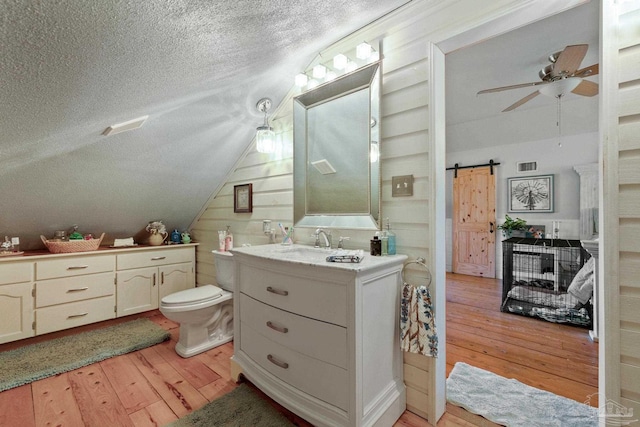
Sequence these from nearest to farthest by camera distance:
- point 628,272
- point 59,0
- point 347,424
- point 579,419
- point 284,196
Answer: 1. point 59,0
2. point 628,272
3. point 347,424
4. point 579,419
5. point 284,196

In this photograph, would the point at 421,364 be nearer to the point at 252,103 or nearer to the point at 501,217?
the point at 252,103

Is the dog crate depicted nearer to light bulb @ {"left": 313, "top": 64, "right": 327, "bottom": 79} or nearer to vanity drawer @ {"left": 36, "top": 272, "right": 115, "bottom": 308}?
light bulb @ {"left": 313, "top": 64, "right": 327, "bottom": 79}

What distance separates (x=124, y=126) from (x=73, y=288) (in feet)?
6.06

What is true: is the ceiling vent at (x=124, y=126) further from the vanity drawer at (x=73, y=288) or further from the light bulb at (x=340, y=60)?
the vanity drawer at (x=73, y=288)

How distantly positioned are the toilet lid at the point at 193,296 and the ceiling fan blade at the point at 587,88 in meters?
3.73

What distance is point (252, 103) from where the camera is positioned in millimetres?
2303

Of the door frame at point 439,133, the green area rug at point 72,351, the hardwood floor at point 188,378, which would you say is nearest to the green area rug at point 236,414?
the hardwood floor at point 188,378

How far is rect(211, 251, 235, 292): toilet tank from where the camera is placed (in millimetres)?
2463

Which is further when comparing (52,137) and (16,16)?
(52,137)

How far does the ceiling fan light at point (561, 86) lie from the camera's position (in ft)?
7.82

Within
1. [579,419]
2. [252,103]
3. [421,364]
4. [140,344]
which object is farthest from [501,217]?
[140,344]

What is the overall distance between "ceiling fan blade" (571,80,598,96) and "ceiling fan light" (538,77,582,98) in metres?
0.04

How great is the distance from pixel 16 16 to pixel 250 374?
6.27 feet

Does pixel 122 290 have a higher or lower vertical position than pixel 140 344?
higher
